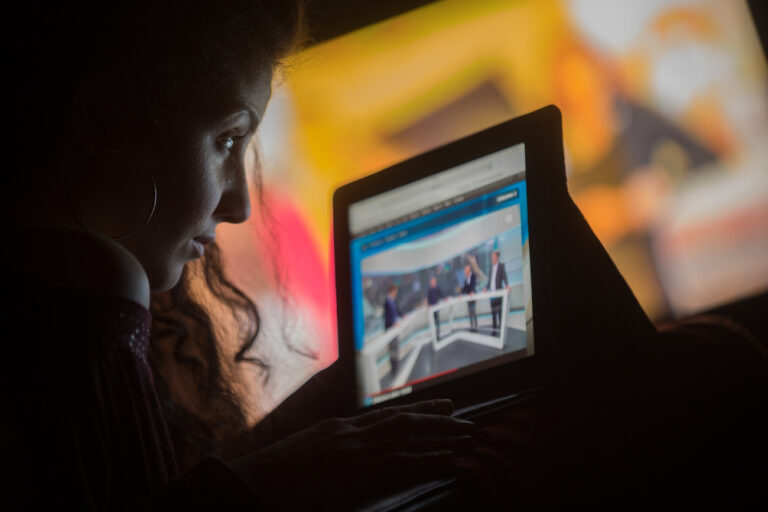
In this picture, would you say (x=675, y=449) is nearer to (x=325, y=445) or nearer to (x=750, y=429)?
(x=750, y=429)

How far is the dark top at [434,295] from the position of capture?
0.80 m

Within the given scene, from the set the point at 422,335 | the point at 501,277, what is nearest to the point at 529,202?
the point at 501,277

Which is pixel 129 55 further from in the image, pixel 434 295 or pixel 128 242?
pixel 434 295

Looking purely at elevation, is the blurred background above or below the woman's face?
above

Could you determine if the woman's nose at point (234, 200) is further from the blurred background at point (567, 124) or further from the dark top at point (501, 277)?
the blurred background at point (567, 124)

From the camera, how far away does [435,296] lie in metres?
0.80

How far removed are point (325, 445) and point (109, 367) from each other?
199mm

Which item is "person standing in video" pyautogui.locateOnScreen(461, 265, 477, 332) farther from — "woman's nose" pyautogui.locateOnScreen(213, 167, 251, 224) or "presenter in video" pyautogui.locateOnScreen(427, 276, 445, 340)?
"woman's nose" pyautogui.locateOnScreen(213, 167, 251, 224)

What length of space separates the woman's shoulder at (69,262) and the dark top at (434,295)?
390 mm

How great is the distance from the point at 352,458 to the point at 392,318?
391mm

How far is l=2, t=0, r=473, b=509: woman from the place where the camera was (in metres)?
0.48

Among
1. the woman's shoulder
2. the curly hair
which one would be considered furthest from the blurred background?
the woman's shoulder

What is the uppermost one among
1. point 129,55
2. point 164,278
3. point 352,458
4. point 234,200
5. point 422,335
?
point 129,55

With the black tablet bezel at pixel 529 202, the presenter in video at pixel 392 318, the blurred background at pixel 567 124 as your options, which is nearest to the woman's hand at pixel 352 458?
the black tablet bezel at pixel 529 202
